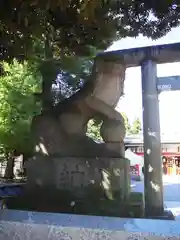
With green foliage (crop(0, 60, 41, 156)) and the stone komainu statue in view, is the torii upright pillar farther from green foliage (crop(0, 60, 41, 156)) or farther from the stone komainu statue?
green foliage (crop(0, 60, 41, 156))

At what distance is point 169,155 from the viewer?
93.5 ft

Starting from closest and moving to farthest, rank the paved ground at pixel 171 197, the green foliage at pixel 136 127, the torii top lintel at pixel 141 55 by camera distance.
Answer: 1. the torii top lintel at pixel 141 55
2. the paved ground at pixel 171 197
3. the green foliage at pixel 136 127

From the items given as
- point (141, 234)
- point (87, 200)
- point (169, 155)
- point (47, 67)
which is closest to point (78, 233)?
point (141, 234)

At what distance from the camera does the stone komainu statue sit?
6.91 m

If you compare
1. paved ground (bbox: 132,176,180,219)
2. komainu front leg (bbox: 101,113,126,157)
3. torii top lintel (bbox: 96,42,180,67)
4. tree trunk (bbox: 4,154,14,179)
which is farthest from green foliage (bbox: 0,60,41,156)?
komainu front leg (bbox: 101,113,126,157)

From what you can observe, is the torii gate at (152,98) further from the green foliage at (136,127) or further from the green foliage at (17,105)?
the green foliage at (136,127)

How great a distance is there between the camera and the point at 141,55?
23.7 feet

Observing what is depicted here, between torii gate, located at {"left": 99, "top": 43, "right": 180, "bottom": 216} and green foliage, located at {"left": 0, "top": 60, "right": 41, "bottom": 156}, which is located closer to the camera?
torii gate, located at {"left": 99, "top": 43, "right": 180, "bottom": 216}

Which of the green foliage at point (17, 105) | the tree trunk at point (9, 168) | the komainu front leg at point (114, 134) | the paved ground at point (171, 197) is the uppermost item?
the green foliage at point (17, 105)

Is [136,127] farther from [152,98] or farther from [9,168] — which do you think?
[152,98]

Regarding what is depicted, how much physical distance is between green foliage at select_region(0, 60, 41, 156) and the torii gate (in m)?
6.22

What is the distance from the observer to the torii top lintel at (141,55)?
7.08m

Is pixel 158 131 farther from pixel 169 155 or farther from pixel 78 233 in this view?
pixel 169 155

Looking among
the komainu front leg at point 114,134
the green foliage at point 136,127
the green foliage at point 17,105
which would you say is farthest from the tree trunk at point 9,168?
the green foliage at point 136,127
